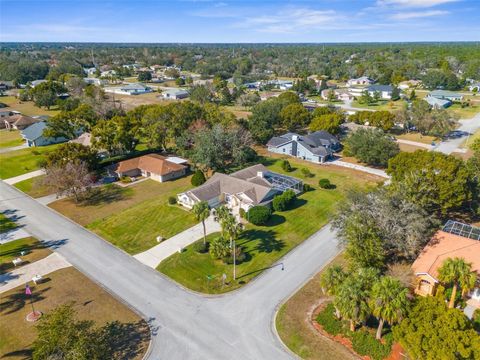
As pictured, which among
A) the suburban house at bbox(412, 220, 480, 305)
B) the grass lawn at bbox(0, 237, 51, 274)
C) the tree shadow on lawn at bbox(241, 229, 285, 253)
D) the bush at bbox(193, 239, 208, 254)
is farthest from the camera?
the tree shadow on lawn at bbox(241, 229, 285, 253)

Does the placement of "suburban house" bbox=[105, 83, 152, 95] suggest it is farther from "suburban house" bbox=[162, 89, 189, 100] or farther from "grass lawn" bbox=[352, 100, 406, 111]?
"grass lawn" bbox=[352, 100, 406, 111]

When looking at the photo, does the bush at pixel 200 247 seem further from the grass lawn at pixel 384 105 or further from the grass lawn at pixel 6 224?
the grass lawn at pixel 384 105

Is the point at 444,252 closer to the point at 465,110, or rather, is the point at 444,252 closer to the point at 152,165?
the point at 152,165

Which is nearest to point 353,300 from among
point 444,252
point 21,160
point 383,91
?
point 444,252

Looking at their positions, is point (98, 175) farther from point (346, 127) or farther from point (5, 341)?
point (346, 127)

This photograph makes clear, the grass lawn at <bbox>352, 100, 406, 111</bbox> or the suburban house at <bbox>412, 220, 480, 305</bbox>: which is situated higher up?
the suburban house at <bbox>412, 220, 480, 305</bbox>

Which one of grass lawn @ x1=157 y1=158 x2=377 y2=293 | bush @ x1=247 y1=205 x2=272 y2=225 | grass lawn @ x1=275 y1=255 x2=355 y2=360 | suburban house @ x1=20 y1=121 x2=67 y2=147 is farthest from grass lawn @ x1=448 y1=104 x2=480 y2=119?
suburban house @ x1=20 y1=121 x2=67 y2=147
